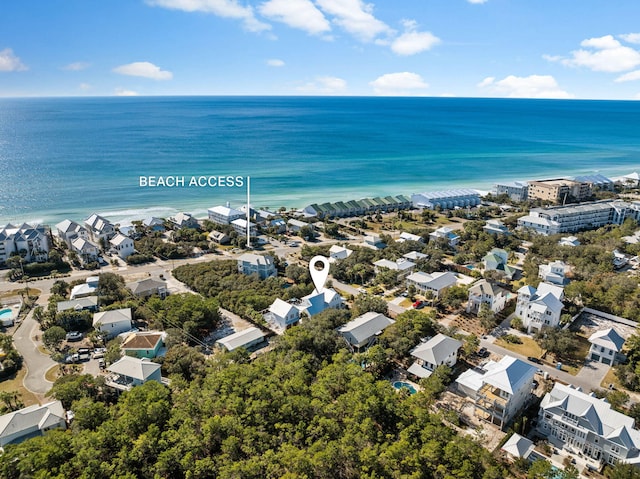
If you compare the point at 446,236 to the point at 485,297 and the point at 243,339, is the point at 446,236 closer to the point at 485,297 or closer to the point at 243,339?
the point at 485,297

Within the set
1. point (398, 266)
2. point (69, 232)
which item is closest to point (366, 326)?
point (398, 266)

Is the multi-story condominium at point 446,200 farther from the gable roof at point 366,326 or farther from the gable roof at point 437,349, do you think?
the gable roof at point 437,349

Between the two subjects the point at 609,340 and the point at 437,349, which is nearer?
the point at 437,349

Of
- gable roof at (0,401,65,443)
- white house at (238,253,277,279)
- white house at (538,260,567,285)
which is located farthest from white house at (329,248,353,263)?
gable roof at (0,401,65,443)

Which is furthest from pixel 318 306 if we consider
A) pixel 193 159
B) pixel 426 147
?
pixel 426 147

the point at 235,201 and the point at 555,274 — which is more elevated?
the point at 235,201

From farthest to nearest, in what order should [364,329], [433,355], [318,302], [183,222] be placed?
1. [183,222]
2. [318,302]
3. [364,329]
4. [433,355]

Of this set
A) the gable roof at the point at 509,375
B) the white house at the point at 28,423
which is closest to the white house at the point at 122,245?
the white house at the point at 28,423

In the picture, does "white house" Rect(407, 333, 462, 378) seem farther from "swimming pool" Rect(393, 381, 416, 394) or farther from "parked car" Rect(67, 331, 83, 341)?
"parked car" Rect(67, 331, 83, 341)
